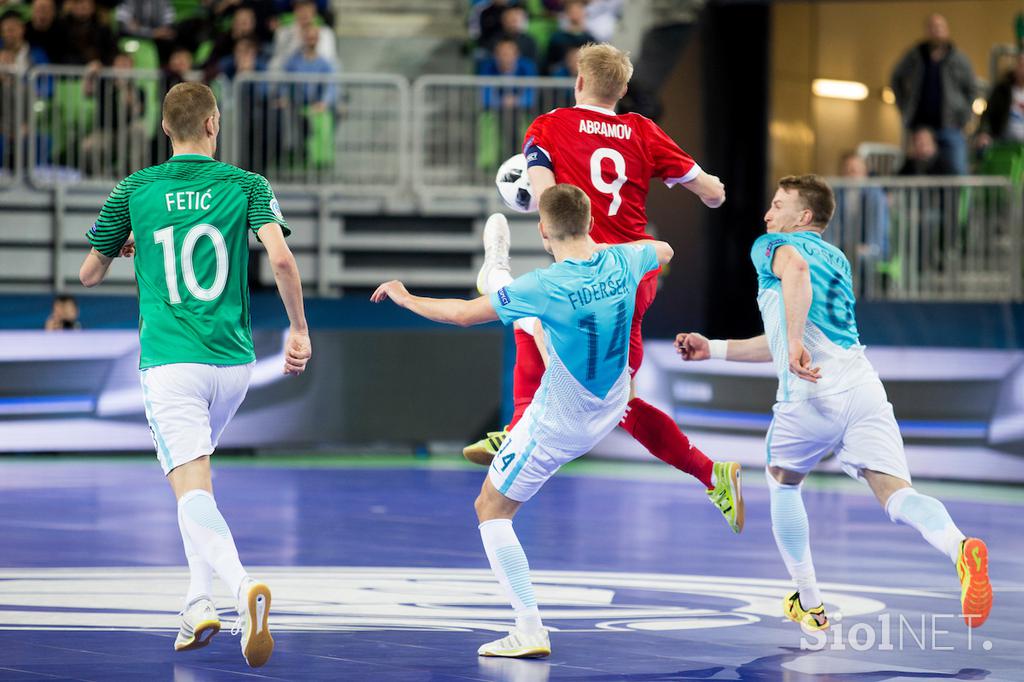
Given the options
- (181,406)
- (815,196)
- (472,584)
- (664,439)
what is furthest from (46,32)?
(815,196)

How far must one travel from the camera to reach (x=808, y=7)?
80.1 ft

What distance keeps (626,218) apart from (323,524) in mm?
4362

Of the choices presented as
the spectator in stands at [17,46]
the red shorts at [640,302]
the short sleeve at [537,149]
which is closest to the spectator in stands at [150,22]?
the spectator in stands at [17,46]

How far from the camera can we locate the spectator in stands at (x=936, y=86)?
59.7 ft

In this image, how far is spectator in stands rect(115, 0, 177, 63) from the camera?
18.9 meters

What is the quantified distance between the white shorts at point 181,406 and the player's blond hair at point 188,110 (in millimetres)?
983

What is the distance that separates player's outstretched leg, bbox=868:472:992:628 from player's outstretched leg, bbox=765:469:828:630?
15.3 inches

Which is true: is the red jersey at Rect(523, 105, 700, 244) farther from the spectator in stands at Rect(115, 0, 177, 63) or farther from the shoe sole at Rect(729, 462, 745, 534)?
the spectator in stands at Rect(115, 0, 177, 63)

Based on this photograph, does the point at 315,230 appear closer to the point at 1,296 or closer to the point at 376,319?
the point at 376,319

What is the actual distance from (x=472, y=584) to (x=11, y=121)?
1084 cm

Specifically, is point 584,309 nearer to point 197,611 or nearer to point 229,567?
point 229,567

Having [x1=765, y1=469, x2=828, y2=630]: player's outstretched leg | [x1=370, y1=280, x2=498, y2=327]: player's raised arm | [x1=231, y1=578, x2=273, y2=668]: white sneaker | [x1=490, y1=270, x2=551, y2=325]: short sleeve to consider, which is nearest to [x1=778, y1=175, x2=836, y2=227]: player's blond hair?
[x1=765, y1=469, x2=828, y2=630]: player's outstretched leg

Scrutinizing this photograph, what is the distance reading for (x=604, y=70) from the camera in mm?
7945

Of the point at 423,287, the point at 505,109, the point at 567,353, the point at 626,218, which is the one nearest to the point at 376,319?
the point at 423,287
